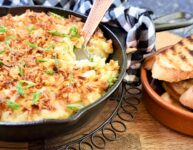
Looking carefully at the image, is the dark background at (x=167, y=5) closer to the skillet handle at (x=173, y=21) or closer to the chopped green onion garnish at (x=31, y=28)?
the skillet handle at (x=173, y=21)

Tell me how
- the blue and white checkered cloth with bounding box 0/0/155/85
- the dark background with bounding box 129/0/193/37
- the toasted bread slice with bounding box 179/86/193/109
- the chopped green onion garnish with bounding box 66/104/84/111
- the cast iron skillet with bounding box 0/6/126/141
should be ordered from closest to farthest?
the cast iron skillet with bounding box 0/6/126/141
the chopped green onion garnish with bounding box 66/104/84/111
the toasted bread slice with bounding box 179/86/193/109
the blue and white checkered cloth with bounding box 0/0/155/85
the dark background with bounding box 129/0/193/37

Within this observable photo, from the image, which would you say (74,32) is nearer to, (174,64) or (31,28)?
→ (31,28)

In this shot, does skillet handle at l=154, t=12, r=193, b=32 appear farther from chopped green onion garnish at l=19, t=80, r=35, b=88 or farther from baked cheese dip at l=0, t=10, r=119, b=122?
chopped green onion garnish at l=19, t=80, r=35, b=88

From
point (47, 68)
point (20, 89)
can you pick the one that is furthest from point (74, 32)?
point (20, 89)

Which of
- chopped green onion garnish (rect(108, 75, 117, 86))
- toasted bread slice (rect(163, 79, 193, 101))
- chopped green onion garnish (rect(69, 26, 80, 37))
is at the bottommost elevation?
toasted bread slice (rect(163, 79, 193, 101))

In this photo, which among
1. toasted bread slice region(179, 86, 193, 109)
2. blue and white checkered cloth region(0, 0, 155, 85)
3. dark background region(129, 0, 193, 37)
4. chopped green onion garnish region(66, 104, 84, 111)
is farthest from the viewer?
dark background region(129, 0, 193, 37)

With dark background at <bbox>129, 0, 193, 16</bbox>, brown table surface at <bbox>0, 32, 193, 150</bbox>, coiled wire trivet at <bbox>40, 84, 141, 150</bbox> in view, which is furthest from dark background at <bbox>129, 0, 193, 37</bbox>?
brown table surface at <bbox>0, 32, 193, 150</bbox>
